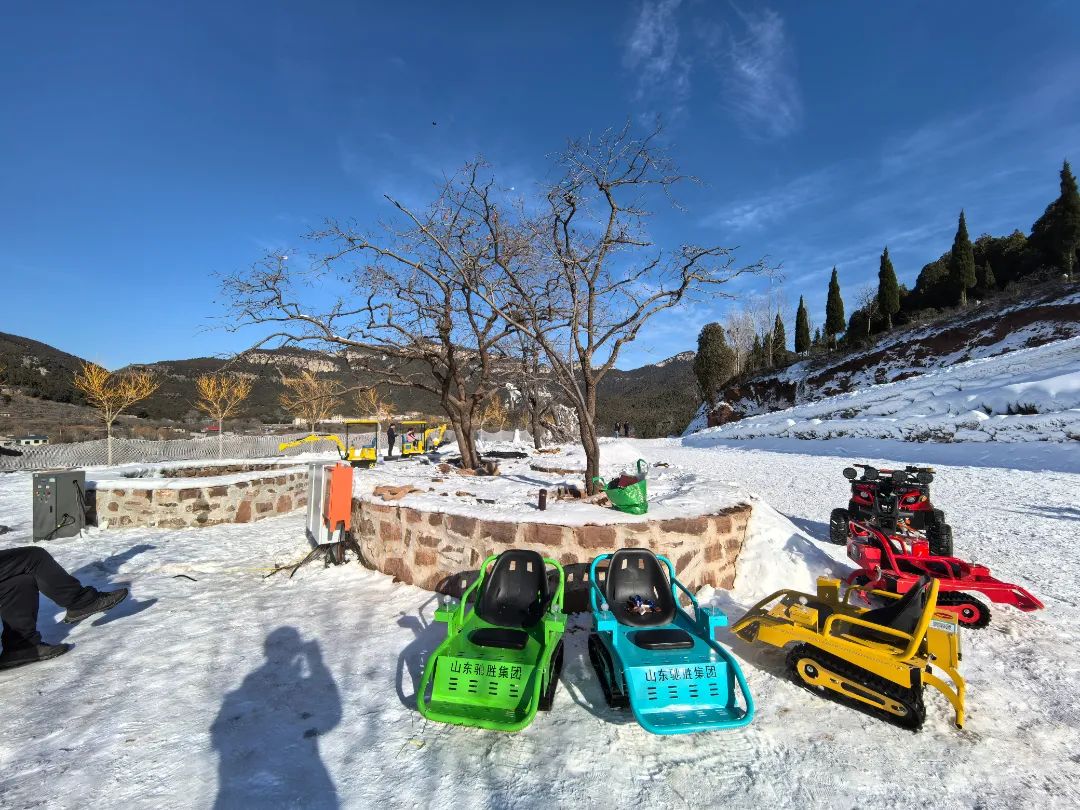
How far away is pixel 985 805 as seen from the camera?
2398mm

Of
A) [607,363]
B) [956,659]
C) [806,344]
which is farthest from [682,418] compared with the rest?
[956,659]

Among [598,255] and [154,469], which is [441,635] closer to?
[598,255]

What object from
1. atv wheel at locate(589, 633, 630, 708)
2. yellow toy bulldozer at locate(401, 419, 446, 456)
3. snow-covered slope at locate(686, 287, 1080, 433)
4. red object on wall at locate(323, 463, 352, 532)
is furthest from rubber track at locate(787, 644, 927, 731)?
snow-covered slope at locate(686, 287, 1080, 433)

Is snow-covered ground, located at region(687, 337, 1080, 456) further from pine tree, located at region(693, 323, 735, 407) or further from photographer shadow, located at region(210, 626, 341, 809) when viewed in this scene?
pine tree, located at region(693, 323, 735, 407)

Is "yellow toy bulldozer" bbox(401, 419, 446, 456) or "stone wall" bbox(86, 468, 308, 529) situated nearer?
"stone wall" bbox(86, 468, 308, 529)

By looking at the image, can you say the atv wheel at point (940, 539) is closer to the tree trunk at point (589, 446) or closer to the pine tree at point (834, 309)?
the tree trunk at point (589, 446)

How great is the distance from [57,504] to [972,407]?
77.7ft

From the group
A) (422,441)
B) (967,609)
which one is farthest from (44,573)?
(422,441)

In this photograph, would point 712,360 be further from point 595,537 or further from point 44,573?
point 44,573

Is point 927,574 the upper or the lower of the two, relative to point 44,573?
lower

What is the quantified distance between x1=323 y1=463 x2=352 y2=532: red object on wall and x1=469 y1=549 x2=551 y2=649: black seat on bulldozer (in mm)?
2634

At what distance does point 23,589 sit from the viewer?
3484 millimetres

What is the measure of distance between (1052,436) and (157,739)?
61.2 ft

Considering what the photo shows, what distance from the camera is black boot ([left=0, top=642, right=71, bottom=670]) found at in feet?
11.3
